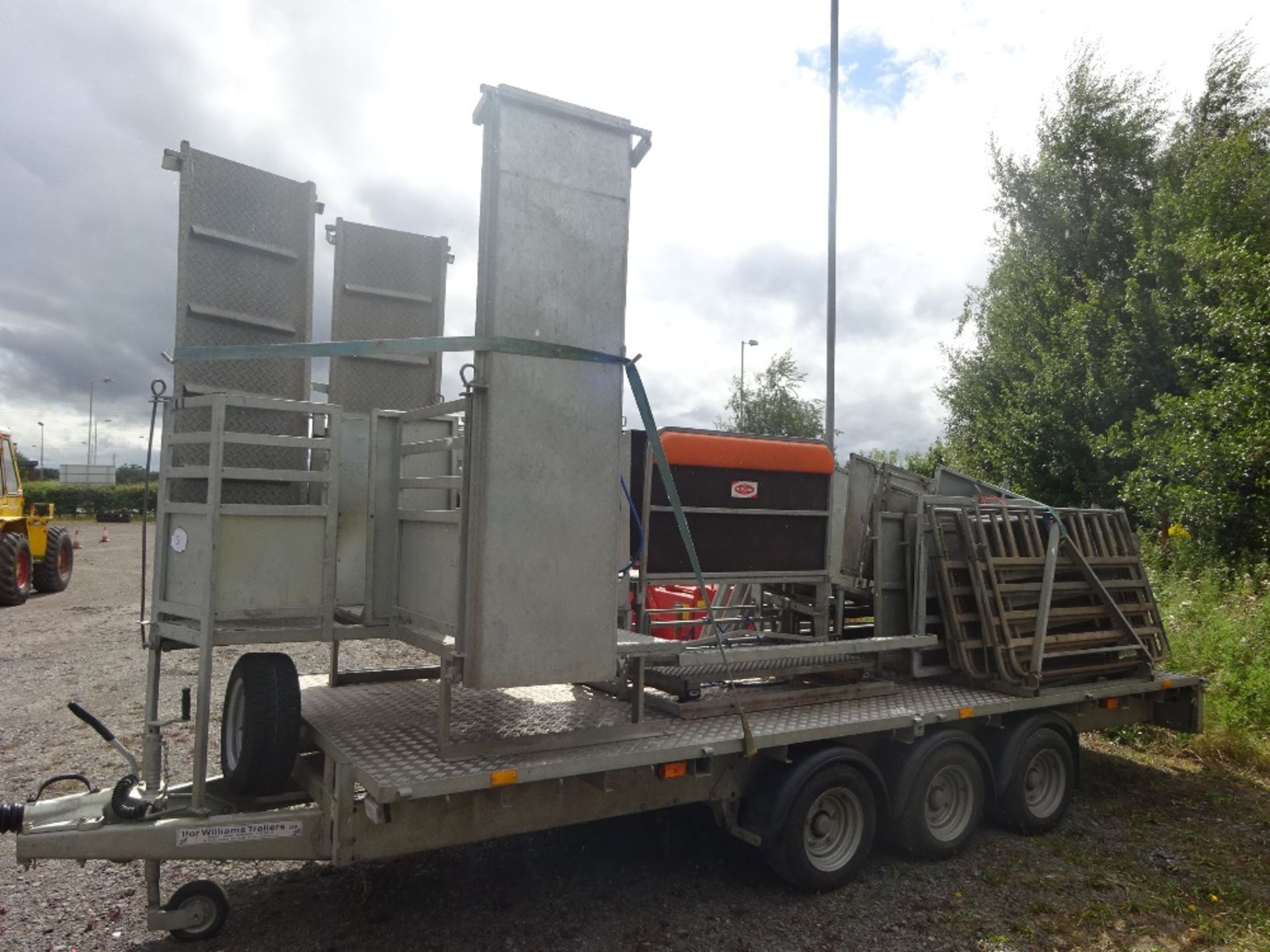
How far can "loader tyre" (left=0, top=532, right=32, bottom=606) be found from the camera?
15.4 metres

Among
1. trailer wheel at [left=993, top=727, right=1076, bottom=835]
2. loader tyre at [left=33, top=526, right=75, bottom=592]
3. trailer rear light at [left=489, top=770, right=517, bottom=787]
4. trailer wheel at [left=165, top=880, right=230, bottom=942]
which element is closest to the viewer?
trailer rear light at [left=489, top=770, right=517, bottom=787]

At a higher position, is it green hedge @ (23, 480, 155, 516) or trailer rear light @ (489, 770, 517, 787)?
green hedge @ (23, 480, 155, 516)

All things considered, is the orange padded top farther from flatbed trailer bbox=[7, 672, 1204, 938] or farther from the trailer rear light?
the trailer rear light

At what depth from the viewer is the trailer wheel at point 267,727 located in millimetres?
4133

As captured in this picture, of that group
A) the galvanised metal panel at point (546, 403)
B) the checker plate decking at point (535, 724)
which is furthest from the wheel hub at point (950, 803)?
the galvanised metal panel at point (546, 403)

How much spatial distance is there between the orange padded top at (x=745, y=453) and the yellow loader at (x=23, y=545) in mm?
14804

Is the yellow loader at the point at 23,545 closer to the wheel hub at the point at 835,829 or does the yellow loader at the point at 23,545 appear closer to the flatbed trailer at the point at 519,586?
the flatbed trailer at the point at 519,586

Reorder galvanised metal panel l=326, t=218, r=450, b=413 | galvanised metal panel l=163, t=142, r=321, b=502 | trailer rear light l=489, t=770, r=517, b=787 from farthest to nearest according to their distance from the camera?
galvanised metal panel l=326, t=218, r=450, b=413, galvanised metal panel l=163, t=142, r=321, b=502, trailer rear light l=489, t=770, r=517, b=787

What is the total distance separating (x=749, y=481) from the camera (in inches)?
225

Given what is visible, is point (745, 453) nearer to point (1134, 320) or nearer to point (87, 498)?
point (1134, 320)

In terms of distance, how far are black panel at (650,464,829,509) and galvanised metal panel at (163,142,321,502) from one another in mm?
2112

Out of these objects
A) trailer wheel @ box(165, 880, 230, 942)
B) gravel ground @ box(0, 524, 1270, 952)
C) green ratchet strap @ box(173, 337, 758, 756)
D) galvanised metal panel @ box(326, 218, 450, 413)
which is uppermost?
galvanised metal panel @ box(326, 218, 450, 413)

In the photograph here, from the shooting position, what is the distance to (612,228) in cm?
409

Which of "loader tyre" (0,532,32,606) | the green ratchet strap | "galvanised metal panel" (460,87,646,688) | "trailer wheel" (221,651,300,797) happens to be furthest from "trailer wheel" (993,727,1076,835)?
"loader tyre" (0,532,32,606)
